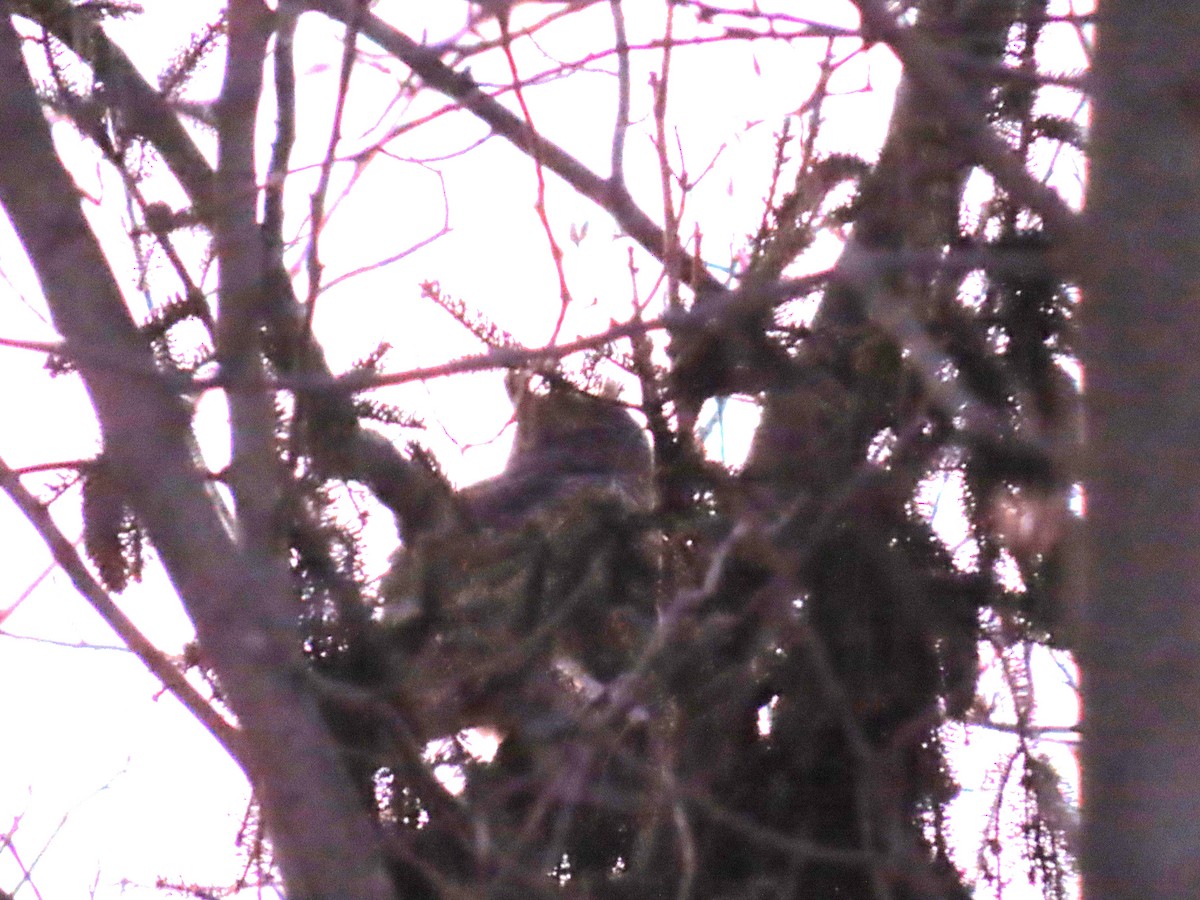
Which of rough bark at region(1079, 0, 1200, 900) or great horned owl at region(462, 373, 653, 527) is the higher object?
great horned owl at region(462, 373, 653, 527)

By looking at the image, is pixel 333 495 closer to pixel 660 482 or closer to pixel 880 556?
pixel 660 482

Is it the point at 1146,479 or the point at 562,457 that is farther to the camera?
the point at 562,457

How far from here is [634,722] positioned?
82.7 inches

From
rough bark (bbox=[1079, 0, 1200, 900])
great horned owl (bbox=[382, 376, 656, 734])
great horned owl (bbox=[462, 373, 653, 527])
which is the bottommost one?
rough bark (bbox=[1079, 0, 1200, 900])

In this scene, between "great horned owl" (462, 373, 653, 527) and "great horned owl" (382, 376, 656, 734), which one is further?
"great horned owl" (462, 373, 653, 527)

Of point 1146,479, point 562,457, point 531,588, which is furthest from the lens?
point 562,457

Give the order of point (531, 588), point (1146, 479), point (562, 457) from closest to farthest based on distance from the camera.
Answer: point (1146, 479)
point (531, 588)
point (562, 457)

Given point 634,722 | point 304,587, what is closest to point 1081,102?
point 634,722

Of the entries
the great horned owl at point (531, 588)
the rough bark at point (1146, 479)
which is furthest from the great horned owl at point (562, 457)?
the rough bark at point (1146, 479)

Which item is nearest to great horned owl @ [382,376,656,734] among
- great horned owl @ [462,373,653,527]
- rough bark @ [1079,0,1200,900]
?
great horned owl @ [462,373,653,527]

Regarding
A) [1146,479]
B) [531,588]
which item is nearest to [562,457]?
[531,588]

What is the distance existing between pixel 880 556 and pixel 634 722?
1.11 feet

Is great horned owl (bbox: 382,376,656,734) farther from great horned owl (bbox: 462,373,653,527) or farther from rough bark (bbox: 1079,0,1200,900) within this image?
rough bark (bbox: 1079,0,1200,900)

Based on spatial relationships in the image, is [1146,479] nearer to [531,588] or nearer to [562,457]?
[531,588]
